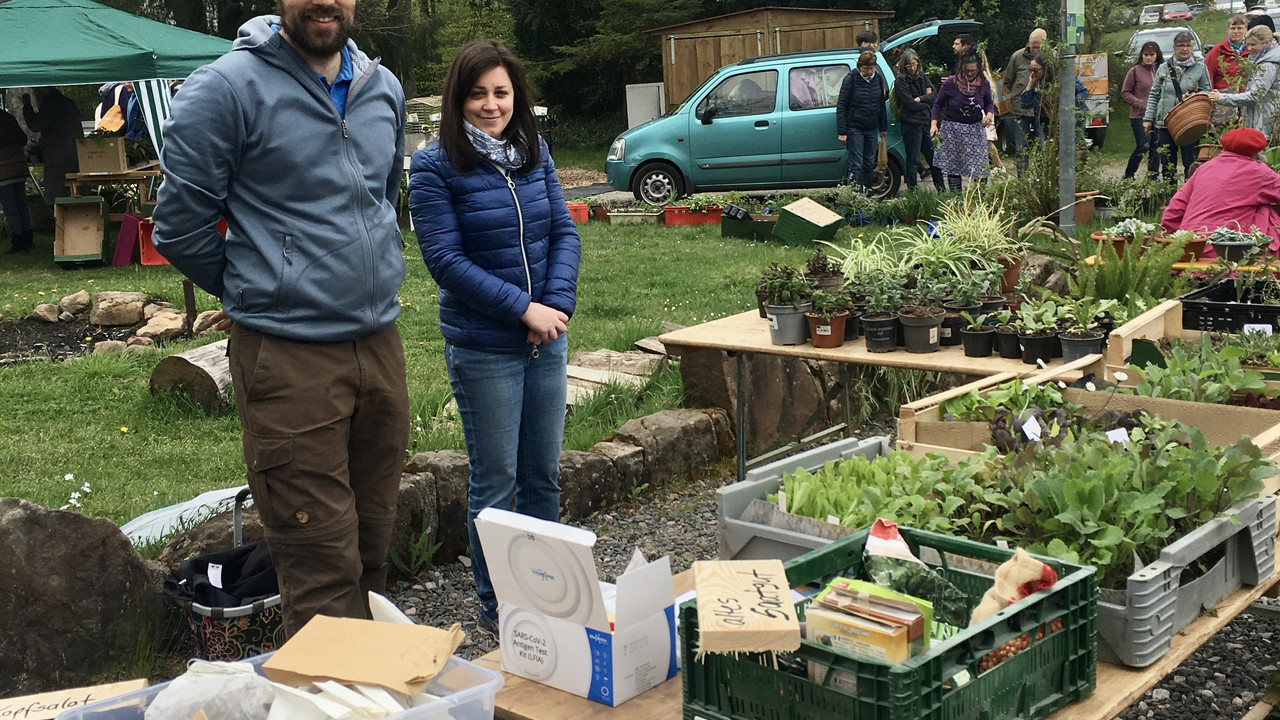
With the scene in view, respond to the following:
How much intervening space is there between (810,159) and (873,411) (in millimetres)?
6984

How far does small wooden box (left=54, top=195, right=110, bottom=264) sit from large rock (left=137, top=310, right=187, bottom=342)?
10.2 feet

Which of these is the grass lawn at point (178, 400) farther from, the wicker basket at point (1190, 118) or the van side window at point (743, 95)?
the van side window at point (743, 95)

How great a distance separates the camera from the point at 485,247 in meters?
3.34

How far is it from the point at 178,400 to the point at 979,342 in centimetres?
354

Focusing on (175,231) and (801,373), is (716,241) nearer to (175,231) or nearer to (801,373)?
(801,373)

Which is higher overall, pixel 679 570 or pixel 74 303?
pixel 74 303

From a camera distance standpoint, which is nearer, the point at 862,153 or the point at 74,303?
the point at 74,303

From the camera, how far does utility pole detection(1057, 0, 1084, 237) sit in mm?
7168

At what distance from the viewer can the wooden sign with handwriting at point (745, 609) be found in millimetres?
1722

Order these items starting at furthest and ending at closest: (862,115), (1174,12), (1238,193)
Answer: (1174,12)
(862,115)
(1238,193)

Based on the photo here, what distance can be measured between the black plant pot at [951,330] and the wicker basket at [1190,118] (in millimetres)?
5165

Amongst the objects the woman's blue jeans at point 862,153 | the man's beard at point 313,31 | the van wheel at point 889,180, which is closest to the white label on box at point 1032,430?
the man's beard at point 313,31

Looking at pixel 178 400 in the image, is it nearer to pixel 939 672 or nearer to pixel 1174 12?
pixel 939 672

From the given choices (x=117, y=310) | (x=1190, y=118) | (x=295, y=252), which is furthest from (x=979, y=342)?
(x=117, y=310)
